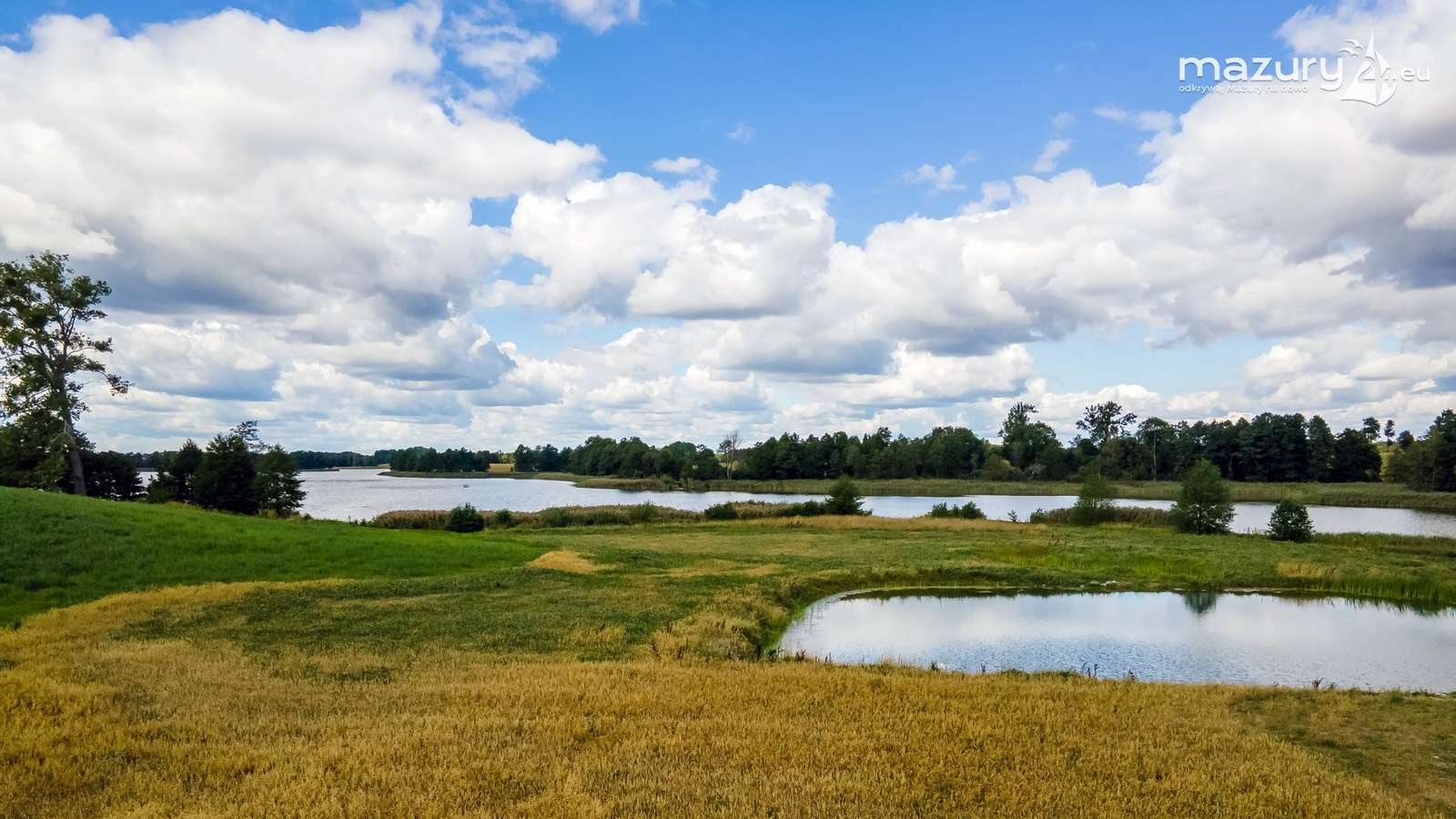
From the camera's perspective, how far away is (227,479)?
6072cm

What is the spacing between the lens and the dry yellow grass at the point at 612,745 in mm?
8211

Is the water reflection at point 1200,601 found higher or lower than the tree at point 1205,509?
lower

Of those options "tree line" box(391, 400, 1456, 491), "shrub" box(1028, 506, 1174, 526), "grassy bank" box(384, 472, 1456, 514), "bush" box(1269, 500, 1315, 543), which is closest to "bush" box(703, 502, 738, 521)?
"shrub" box(1028, 506, 1174, 526)

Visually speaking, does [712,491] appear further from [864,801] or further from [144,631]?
[864,801]

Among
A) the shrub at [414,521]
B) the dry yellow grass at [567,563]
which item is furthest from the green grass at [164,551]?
the shrub at [414,521]

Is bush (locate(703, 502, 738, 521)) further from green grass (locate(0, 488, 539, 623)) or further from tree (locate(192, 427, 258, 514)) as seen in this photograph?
tree (locate(192, 427, 258, 514))

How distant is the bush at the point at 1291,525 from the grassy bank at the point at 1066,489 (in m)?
42.2

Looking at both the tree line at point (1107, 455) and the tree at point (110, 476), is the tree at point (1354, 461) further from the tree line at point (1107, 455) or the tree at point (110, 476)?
the tree at point (110, 476)

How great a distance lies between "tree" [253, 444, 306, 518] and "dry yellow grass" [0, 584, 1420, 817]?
53352 mm

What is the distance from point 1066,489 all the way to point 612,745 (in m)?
140

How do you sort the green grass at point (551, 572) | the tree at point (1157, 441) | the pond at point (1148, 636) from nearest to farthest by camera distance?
1. the pond at point (1148, 636)
2. the green grass at point (551, 572)
3. the tree at point (1157, 441)

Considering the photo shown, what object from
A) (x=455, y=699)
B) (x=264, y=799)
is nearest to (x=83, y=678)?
(x=455, y=699)

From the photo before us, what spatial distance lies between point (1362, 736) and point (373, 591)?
2470 centimetres

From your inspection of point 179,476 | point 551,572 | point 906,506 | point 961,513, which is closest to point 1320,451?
point 906,506
